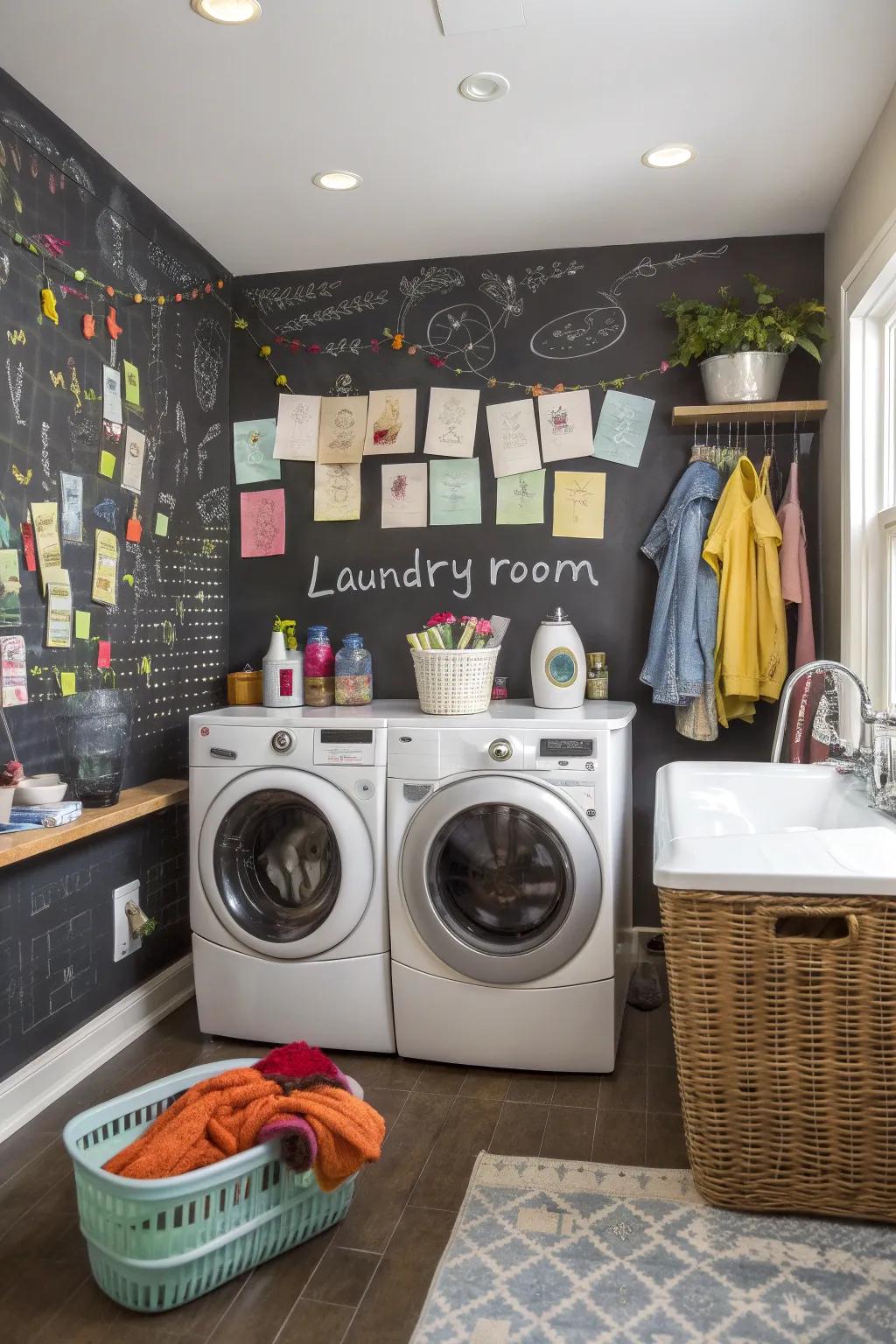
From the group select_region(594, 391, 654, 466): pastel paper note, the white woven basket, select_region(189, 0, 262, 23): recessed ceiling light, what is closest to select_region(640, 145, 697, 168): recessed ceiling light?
select_region(594, 391, 654, 466): pastel paper note

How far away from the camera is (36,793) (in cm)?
219

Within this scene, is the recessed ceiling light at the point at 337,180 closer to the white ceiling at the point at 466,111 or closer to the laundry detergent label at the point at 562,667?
the white ceiling at the point at 466,111

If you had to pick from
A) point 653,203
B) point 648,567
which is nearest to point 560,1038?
point 648,567

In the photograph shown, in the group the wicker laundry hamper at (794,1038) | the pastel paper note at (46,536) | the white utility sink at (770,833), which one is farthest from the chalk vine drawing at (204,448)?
the wicker laundry hamper at (794,1038)

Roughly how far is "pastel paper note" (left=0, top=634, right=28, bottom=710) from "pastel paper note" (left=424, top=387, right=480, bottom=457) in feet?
4.93

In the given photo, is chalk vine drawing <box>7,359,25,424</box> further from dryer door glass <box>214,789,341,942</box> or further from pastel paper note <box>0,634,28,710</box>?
dryer door glass <box>214,789,341,942</box>

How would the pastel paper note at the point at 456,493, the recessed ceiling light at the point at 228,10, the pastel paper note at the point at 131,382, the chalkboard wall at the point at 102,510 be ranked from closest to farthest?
the recessed ceiling light at the point at 228,10 → the chalkboard wall at the point at 102,510 → the pastel paper note at the point at 131,382 → the pastel paper note at the point at 456,493

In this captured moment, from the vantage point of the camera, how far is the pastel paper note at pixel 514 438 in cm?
319

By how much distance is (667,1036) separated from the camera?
268 centimetres

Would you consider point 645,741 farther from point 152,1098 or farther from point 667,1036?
point 152,1098

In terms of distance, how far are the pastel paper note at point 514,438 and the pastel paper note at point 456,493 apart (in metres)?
0.09

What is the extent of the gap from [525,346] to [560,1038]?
2098 millimetres

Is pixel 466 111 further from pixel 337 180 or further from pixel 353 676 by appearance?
pixel 353 676

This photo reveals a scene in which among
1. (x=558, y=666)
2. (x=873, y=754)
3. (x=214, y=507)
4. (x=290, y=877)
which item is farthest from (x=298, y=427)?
(x=873, y=754)
